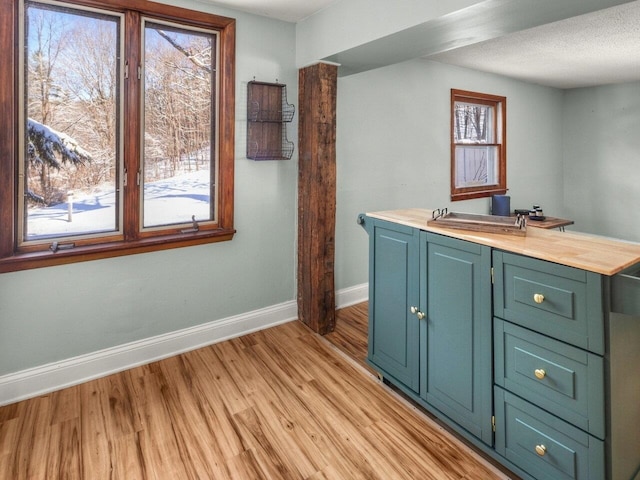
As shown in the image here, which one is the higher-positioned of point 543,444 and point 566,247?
point 566,247

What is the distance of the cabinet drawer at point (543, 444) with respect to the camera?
1.37 m

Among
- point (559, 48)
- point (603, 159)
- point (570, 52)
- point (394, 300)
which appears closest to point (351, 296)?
point (394, 300)

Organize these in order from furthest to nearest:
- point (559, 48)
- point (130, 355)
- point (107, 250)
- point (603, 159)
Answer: point (603, 159) < point (559, 48) < point (130, 355) < point (107, 250)

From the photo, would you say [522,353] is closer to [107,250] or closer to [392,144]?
[107,250]

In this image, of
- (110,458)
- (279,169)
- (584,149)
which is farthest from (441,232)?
(584,149)

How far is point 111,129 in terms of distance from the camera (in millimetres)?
2416

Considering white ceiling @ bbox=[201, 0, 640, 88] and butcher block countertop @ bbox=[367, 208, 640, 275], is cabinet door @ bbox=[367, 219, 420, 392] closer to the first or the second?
butcher block countertop @ bbox=[367, 208, 640, 275]

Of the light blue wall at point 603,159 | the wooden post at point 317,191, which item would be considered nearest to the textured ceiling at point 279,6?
the wooden post at point 317,191

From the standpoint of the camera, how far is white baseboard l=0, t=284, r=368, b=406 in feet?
7.32

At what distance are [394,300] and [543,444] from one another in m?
0.94

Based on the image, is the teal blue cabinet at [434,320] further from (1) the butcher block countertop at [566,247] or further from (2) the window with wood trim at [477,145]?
(2) the window with wood trim at [477,145]

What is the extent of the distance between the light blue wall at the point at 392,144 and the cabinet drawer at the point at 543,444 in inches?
82.1

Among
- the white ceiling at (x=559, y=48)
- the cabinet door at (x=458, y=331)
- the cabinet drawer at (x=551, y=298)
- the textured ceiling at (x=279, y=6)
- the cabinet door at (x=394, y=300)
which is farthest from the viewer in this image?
the white ceiling at (x=559, y=48)

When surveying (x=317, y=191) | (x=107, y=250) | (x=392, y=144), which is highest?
(x=392, y=144)
